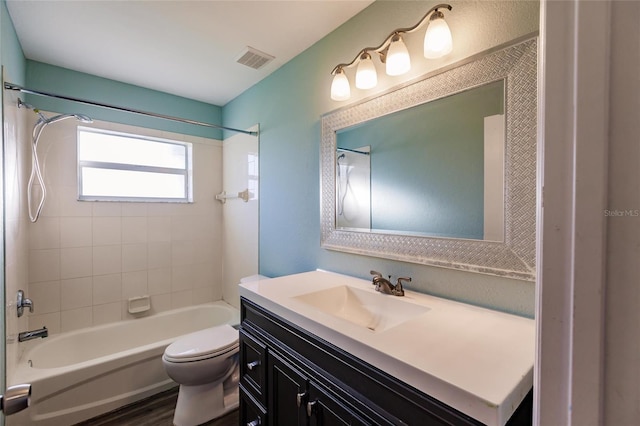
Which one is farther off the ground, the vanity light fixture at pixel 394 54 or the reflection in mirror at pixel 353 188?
the vanity light fixture at pixel 394 54

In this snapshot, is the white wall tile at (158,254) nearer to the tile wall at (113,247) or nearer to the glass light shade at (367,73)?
the tile wall at (113,247)

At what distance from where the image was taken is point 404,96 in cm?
129

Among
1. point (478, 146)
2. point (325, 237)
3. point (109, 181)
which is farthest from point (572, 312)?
point (109, 181)

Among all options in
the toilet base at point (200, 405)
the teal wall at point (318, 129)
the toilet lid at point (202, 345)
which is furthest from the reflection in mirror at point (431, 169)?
the toilet base at point (200, 405)

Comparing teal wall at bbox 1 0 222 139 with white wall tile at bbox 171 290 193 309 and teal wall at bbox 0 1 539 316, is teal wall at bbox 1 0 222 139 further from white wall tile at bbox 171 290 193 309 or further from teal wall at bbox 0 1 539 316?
Result: white wall tile at bbox 171 290 193 309

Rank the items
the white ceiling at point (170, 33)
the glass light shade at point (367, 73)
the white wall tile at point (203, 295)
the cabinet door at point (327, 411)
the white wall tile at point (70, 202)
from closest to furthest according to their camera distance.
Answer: the cabinet door at point (327, 411) < the glass light shade at point (367, 73) < the white ceiling at point (170, 33) < the white wall tile at point (70, 202) < the white wall tile at point (203, 295)

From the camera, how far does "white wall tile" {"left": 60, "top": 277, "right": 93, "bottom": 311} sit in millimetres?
2176

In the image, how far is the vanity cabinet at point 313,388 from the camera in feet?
2.21

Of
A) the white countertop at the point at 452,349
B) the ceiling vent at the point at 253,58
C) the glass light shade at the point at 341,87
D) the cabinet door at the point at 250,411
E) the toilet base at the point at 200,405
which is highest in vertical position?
the ceiling vent at the point at 253,58

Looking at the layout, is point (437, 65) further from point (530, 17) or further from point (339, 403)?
point (339, 403)

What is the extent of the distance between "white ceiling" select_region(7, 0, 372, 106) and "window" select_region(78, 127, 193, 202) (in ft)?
1.77

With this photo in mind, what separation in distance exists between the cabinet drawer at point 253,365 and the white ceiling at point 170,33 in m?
1.70

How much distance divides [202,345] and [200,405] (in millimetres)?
371

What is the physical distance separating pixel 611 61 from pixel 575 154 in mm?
97
